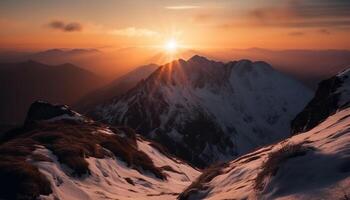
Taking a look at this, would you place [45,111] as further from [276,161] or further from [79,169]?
[276,161]

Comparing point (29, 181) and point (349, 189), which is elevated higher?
point (349, 189)

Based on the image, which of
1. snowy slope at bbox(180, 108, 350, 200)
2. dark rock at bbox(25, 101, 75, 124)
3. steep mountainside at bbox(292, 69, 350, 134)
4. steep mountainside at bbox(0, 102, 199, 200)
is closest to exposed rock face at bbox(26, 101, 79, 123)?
dark rock at bbox(25, 101, 75, 124)

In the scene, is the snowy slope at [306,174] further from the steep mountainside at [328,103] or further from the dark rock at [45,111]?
the dark rock at [45,111]

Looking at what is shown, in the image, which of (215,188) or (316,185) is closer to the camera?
(316,185)

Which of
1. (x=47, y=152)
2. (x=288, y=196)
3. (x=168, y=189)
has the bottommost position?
(x=168, y=189)

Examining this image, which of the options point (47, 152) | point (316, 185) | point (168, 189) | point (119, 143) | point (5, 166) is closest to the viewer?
point (316, 185)

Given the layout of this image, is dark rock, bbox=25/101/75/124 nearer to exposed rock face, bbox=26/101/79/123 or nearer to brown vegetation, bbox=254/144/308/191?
exposed rock face, bbox=26/101/79/123

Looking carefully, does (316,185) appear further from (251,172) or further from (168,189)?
(168,189)

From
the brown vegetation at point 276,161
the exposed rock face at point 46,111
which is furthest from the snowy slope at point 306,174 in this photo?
the exposed rock face at point 46,111

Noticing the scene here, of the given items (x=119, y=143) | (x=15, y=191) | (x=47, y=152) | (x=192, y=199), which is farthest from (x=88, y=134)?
(x=192, y=199)
